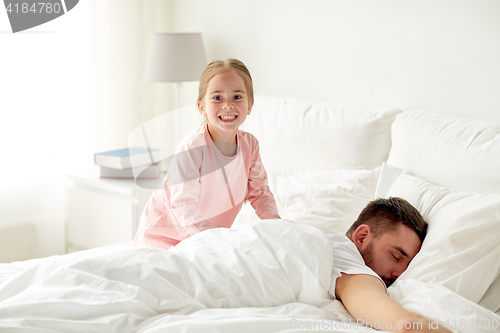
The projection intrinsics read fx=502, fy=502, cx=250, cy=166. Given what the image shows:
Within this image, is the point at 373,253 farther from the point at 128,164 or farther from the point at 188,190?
the point at 128,164

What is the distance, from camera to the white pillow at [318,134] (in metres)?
1.88

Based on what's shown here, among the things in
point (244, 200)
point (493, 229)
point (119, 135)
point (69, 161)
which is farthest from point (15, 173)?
point (493, 229)

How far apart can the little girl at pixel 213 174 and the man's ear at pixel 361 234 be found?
342 mm

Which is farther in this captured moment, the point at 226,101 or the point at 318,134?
the point at 318,134

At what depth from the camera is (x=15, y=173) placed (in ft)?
8.13

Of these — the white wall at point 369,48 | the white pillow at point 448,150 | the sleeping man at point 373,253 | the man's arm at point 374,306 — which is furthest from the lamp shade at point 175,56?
the man's arm at point 374,306

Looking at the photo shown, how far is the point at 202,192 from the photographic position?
1627 millimetres

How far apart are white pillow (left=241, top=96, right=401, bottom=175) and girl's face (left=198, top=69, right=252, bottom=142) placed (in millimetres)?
440

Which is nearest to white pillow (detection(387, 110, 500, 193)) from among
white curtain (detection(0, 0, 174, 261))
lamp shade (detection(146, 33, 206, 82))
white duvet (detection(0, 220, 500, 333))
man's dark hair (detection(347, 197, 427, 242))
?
man's dark hair (detection(347, 197, 427, 242))

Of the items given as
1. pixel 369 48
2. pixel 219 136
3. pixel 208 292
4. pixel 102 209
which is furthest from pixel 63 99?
pixel 208 292

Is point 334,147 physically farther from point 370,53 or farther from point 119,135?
point 119,135

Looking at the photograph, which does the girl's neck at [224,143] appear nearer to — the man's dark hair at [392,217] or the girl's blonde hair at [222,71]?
the girl's blonde hair at [222,71]

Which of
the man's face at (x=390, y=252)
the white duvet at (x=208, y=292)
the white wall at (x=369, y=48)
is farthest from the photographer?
the white wall at (x=369, y=48)

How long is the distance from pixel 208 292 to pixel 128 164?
56.9 inches
